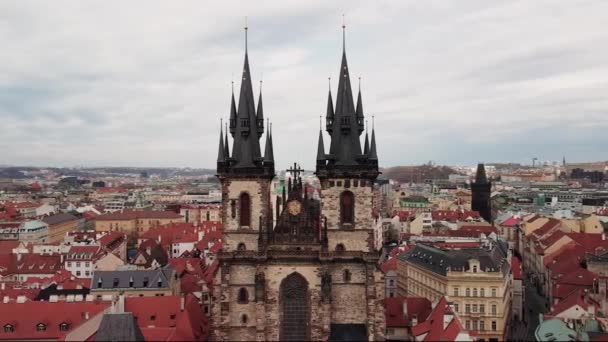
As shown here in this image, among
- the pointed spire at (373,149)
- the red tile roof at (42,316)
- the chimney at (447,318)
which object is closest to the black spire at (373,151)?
the pointed spire at (373,149)

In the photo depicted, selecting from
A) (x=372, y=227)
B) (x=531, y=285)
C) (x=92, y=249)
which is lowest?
(x=531, y=285)

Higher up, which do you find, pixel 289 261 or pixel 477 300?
pixel 289 261

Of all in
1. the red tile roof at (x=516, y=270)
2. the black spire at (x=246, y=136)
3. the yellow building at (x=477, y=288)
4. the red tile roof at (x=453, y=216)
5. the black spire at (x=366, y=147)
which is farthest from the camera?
the red tile roof at (x=453, y=216)

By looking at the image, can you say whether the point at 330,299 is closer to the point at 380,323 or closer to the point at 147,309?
the point at 380,323

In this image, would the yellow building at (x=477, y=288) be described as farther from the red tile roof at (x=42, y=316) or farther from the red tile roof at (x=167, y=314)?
the red tile roof at (x=42, y=316)

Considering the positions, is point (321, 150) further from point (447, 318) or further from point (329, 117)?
point (447, 318)

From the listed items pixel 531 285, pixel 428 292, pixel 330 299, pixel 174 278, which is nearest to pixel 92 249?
pixel 174 278
